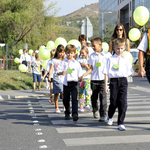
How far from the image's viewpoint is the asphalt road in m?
4.54

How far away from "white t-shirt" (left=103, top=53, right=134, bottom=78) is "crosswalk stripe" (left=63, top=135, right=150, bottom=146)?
1217 mm

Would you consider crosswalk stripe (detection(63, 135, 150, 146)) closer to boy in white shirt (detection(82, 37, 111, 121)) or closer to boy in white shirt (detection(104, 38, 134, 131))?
boy in white shirt (detection(104, 38, 134, 131))

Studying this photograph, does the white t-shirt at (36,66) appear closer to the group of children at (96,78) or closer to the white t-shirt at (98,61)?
the group of children at (96,78)

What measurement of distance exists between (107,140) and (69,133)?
0.86m

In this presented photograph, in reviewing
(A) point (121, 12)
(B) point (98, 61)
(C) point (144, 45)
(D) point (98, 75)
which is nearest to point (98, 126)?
(D) point (98, 75)

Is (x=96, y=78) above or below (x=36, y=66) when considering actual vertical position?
below

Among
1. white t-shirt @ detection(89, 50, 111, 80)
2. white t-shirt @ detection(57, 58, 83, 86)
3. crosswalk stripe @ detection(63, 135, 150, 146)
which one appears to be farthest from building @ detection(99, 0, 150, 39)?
crosswalk stripe @ detection(63, 135, 150, 146)

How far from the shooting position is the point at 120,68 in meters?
5.65

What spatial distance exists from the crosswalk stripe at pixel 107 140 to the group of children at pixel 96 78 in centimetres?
55

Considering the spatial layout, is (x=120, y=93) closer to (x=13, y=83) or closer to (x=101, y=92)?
(x=101, y=92)

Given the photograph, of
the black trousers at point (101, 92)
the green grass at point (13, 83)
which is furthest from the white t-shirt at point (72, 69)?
the green grass at point (13, 83)

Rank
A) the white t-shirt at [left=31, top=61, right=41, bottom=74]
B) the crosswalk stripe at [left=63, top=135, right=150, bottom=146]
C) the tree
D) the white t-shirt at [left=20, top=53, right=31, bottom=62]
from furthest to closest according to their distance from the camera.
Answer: the tree
the white t-shirt at [left=20, top=53, right=31, bottom=62]
the white t-shirt at [left=31, top=61, right=41, bottom=74]
the crosswalk stripe at [left=63, top=135, right=150, bottom=146]

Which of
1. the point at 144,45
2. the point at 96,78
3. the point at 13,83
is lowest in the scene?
the point at 13,83

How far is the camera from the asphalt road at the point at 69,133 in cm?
454
